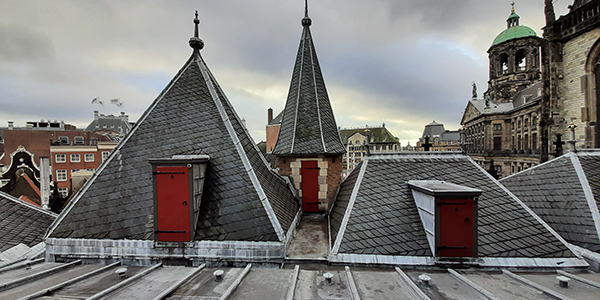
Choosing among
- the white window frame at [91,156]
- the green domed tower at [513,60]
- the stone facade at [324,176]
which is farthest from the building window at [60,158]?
the green domed tower at [513,60]

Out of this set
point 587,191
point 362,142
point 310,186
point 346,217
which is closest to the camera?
point 346,217

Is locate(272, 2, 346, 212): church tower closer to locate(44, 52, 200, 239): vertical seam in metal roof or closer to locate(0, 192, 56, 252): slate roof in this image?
locate(44, 52, 200, 239): vertical seam in metal roof

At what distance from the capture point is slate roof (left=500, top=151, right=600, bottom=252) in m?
6.41

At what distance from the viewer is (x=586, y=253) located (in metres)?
A: 5.77

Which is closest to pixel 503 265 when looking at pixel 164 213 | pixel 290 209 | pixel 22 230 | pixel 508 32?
pixel 290 209

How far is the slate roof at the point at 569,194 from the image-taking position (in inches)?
252

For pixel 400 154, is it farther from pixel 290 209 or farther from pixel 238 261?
pixel 238 261

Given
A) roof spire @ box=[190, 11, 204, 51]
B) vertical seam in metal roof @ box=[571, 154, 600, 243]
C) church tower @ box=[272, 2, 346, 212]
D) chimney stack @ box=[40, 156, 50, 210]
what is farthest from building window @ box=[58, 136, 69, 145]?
vertical seam in metal roof @ box=[571, 154, 600, 243]

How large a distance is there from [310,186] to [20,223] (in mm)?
11513

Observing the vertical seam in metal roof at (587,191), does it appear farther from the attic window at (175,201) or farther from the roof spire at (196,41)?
the roof spire at (196,41)

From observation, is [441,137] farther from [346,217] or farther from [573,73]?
[346,217]

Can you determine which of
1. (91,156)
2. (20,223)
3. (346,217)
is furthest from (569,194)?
(91,156)

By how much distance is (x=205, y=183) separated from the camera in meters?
6.29

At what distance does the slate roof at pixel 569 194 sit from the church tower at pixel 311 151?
23.0 feet
